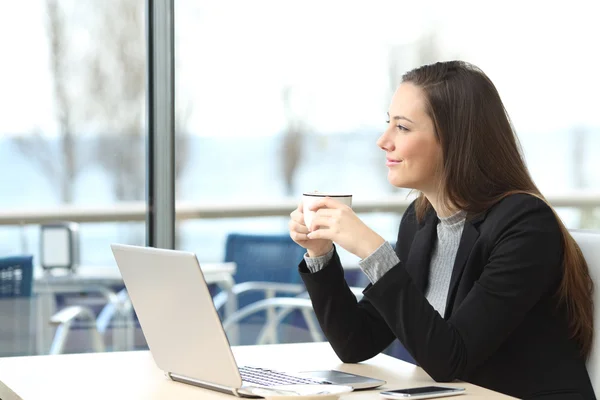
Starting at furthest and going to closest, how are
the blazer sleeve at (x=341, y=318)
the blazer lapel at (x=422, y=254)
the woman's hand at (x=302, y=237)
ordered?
the blazer lapel at (x=422, y=254) → the blazer sleeve at (x=341, y=318) → the woman's hand at (x=302, y=237)

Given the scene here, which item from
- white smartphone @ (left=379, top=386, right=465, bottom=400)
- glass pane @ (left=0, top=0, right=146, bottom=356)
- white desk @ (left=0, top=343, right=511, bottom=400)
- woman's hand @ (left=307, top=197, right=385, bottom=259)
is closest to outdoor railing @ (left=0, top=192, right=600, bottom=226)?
glass pane @ (left=0, top=0, right=146, bottom=356)

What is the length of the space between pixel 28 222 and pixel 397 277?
2344mm

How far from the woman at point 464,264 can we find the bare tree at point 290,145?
6.31 feet

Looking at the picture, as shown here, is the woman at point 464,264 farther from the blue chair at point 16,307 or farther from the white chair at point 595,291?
the blue chair at point 16,307

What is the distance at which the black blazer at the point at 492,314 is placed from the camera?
161cm

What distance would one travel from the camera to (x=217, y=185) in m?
3.86

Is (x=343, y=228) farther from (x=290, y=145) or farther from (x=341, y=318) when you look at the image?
(x=290, y=145)

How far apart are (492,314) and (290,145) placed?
2.35m

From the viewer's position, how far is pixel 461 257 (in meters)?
1.80

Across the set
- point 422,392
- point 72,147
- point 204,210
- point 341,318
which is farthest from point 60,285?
point 422,392

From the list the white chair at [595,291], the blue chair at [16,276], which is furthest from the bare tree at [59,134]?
the white chair at [595,291]

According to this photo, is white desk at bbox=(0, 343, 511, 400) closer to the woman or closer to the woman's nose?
the woman

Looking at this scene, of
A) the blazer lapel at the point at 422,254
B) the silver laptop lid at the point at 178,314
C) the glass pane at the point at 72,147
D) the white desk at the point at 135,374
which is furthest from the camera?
the glass pane at the point at 72,147

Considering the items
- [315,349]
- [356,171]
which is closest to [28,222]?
[356,171]
